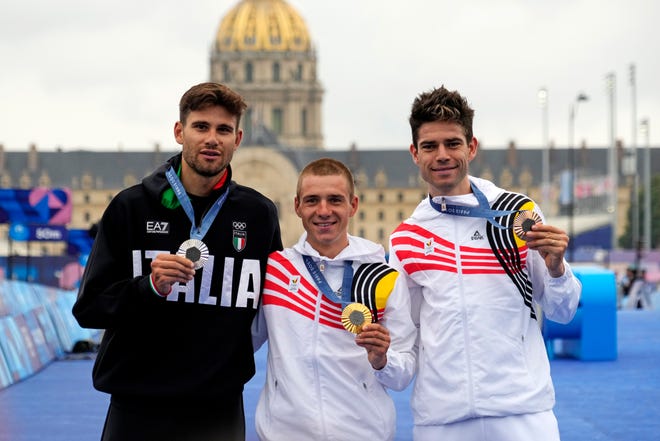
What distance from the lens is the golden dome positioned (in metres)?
174

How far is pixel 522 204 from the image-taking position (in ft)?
18.4

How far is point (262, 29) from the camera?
575ft

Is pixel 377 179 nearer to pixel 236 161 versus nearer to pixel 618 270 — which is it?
pixel 236 161

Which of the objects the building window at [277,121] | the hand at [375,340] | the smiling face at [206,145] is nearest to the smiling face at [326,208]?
the smiling face at [206,145]

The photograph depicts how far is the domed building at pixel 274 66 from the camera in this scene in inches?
6634

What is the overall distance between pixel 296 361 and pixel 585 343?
11.4 m

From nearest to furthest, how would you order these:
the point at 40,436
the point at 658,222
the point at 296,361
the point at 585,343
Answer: the point at 296,361
the point at 40,436
the point at 585,343
the point at 658,222

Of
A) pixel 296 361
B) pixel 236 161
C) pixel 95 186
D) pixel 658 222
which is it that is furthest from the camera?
Answer: pixel 95 186

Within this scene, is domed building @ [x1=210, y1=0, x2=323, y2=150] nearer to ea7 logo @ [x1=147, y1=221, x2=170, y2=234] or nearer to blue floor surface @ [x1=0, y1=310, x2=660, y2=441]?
blue floor surface @ [x1=0, y1=310, x2=660, y2=441]

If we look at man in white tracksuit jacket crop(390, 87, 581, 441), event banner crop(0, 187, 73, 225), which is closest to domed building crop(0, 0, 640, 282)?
event banner crop(0, 187, 73, 225)

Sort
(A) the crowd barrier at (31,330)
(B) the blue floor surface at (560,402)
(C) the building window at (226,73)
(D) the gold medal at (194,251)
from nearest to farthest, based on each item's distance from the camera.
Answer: (D) the gold medal at (194,251)
(B) the blue floor surface at (560,402)
(A) the crowd barrier at (31,330)
(C) the building window at (226,73)

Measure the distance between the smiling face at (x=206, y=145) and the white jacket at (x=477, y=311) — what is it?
86 cm

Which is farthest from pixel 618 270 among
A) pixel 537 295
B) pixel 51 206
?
pixel 537 295

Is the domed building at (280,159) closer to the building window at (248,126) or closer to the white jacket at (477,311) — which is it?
the building window at (248,126)
